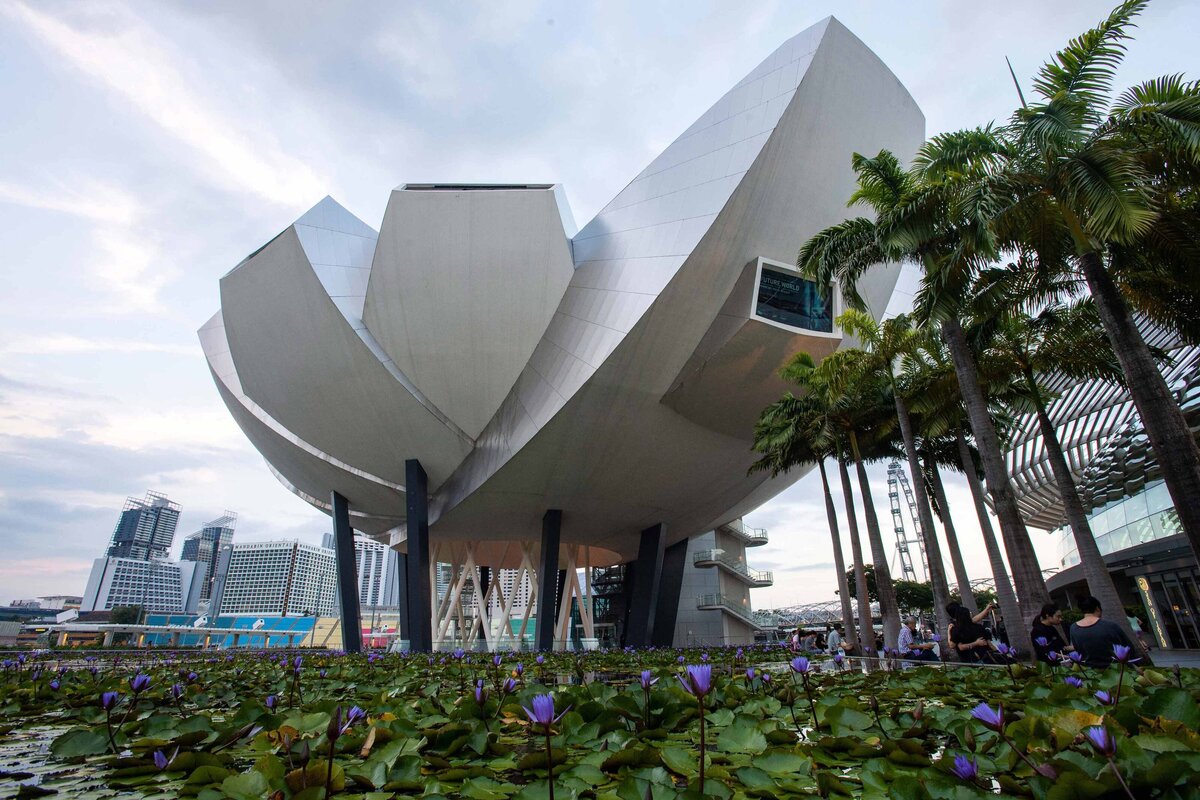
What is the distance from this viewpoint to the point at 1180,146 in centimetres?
887

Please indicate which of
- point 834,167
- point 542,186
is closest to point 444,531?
point 542,186

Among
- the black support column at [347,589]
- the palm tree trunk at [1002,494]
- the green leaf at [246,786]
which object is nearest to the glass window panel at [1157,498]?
the palm tree trunk at [1002,494]

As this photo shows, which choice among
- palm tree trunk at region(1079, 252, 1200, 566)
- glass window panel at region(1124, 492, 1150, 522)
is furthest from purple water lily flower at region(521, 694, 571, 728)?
glass window panel at region(1124, 492, 1150, 522)

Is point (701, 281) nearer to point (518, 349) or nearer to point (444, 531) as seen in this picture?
point (518, 349)

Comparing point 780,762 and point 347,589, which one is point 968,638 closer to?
point 780,762

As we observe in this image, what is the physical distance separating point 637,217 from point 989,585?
289 feet

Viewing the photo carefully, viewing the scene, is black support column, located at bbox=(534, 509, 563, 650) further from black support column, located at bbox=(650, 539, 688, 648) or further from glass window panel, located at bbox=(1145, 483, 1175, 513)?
glass window panel, located at bbox=(1145, 483, 1175, 513)

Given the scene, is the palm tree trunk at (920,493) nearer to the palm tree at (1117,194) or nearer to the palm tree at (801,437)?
the palm tree at (801,437)

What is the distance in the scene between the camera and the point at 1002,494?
11.6 m

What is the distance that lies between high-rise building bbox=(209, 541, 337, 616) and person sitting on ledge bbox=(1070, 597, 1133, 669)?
183 m

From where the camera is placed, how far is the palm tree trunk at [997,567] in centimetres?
1198

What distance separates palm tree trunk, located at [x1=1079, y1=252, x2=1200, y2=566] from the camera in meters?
8.12

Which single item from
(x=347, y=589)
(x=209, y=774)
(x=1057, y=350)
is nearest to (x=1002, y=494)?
(x=1057, y=350)

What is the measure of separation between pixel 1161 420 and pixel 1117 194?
324 cm
